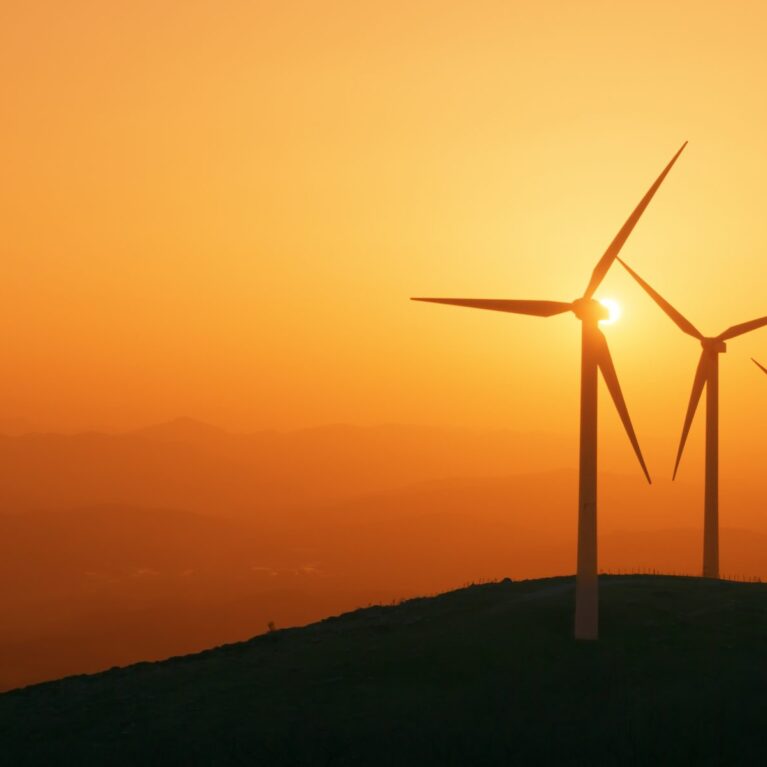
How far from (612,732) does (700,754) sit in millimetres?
3431

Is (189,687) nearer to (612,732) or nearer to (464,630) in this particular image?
(464,630)

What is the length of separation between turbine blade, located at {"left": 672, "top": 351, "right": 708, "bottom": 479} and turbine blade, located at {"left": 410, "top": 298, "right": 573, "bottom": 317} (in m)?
19.7

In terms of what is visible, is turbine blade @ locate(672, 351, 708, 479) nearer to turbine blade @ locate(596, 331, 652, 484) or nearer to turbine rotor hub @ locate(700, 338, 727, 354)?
turbine rotor hub @ locate(700, 338, 727, 354)

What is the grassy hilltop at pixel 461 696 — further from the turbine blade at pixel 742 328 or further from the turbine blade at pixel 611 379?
the turbine blade at pixel 742 328

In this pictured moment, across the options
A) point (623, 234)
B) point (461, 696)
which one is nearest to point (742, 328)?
point (623, 234)

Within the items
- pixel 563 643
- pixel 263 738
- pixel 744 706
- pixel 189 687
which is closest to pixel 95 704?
pixel 189 687

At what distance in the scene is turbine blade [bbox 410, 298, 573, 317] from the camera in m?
61.1

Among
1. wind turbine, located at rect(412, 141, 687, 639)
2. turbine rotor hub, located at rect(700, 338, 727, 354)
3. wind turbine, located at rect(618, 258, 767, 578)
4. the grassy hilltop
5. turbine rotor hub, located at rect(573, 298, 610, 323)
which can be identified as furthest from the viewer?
turbine rotor hub, located at rect(700, 338, 727, 354)

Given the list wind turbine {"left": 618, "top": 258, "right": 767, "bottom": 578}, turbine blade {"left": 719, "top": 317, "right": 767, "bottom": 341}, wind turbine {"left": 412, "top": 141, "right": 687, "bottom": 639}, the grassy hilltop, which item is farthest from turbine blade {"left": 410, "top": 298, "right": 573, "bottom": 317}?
turbine blade {"left": 719, "top": 317, "right": 767, "bottom": 341}

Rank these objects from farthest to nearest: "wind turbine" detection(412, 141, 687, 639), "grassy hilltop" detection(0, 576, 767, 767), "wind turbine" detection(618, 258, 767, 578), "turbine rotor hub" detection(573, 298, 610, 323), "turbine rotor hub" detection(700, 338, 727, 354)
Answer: "turbine rotor hub" detection(700, 338, 727, 354) → "wind turbine" detection(618, 258, 767, 578) → "turbine rotor hub" detection(573, 298, 610, 323) → "wind turbine" detection(412, 141, 687, 639) → "grassy hilltop" detection(0, 576, 767, 767)

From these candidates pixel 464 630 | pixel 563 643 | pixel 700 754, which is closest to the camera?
pixel 700 754

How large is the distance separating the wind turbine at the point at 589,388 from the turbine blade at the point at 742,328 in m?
21.2

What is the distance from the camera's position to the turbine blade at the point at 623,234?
61281mm

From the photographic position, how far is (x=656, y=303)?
81.1 meters
